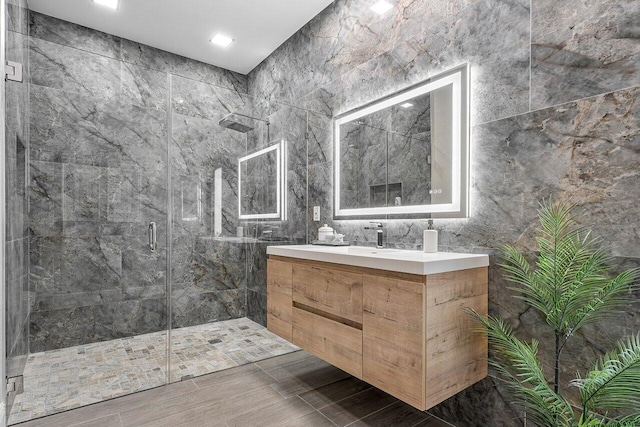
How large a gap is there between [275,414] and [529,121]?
199cm

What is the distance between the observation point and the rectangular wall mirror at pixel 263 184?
9.39 feet

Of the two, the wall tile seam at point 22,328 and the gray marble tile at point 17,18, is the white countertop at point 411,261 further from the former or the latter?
the gray marble tile at point 17,18

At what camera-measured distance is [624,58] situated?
50.9 inches

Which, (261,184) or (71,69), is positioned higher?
(71,69)

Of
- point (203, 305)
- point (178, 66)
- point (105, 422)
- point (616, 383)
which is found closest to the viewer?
point (616, 383)

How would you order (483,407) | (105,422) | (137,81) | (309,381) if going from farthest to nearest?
1. (137,81)
2. (309,381)
3. (105,422)
4. (483,407)

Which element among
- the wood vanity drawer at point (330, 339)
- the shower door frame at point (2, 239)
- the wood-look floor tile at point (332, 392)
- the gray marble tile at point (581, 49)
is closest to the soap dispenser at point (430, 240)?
the wood vanity drawer at point (330, 339)

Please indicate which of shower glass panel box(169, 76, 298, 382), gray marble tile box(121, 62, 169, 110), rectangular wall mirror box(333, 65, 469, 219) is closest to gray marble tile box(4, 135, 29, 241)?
shower glass panel box(169, 76, 298, 382)

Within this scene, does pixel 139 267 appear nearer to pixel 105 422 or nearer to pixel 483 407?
pixel 105 422

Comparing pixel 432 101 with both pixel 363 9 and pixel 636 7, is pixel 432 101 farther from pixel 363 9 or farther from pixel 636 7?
pixel 363 9

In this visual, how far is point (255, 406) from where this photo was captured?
1949 millimetres

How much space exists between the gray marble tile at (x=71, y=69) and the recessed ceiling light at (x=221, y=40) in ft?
3.05

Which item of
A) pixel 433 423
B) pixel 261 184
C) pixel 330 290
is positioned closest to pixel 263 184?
pixel 261 184

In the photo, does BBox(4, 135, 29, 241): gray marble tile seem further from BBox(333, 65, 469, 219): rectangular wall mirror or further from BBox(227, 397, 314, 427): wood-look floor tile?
BBox(333, 65, 469, 219): rectangular wall mirror
